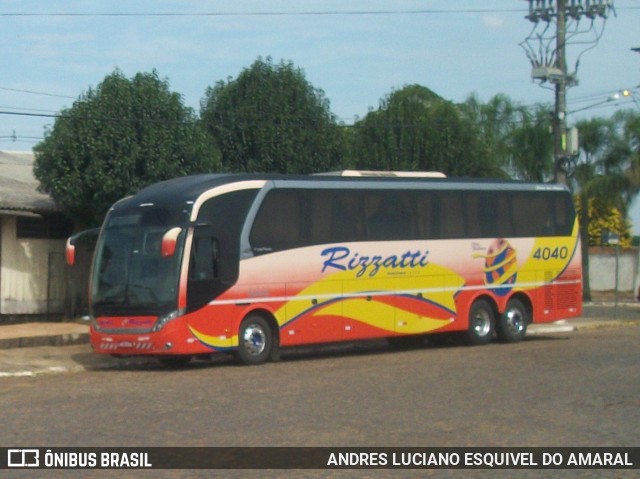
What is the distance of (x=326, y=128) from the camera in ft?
99.3

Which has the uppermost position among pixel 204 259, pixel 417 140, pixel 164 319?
pixel 417 140

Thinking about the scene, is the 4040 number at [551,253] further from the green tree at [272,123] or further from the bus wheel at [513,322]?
the green tree at [272,123]

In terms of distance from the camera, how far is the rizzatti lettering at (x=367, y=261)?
71.3 feet

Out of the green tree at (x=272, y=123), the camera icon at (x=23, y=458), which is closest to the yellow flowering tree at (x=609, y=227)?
the green tree at (x=272, y=123)

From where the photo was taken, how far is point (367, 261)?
882 inches

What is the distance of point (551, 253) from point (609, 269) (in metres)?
31.1

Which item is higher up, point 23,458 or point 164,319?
point 164,319

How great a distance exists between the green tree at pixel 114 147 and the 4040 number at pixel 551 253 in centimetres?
790

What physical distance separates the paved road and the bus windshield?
1188mm

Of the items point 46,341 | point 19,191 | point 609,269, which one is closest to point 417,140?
point 19,191

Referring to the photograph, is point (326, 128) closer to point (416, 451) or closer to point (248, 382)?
point (248, 382)

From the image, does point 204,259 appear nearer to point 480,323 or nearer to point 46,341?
point 46,341

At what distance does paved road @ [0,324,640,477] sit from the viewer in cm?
1146

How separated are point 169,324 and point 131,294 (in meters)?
0.92
